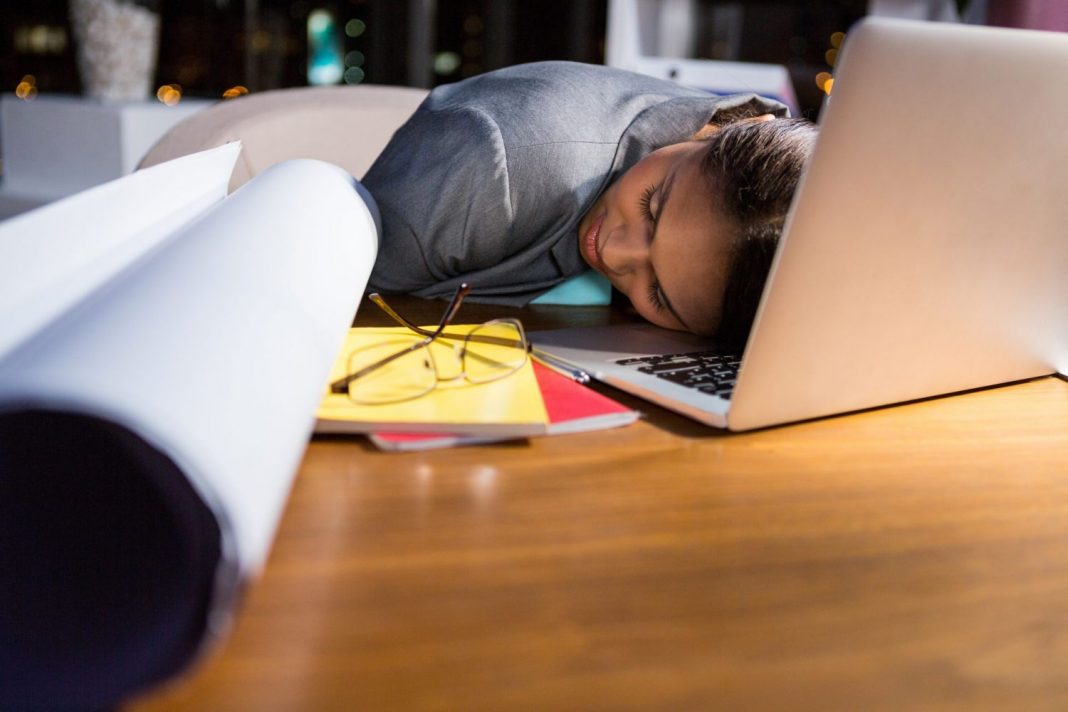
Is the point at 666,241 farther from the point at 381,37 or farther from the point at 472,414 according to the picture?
the point at 381,37

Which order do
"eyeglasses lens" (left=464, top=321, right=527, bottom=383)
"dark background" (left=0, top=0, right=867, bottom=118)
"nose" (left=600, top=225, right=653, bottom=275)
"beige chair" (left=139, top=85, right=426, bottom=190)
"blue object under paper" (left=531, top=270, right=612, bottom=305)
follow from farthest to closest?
"dark background" (left=0, top=0, right=867, bottom=118)
"beige chair" (left=139, top=85, right=426, bottom=190)
"blue object under paper" (left=531, top=270, right=612, bottom=305)
"nose" (left=600, top=225, right=653, bottom=275)
"eyeglasses lens" (left=464, top=321, right=527, bottom=383)

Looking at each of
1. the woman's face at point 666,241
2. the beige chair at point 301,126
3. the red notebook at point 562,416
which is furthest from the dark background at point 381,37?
the red notebook at point 562,416

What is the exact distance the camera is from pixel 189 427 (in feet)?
1.06

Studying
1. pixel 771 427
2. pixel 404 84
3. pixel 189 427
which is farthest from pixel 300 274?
pixel 404 84

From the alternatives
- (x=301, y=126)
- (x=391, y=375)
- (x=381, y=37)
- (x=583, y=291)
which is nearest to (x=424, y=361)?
(x=391, y=375)

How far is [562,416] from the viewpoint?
616mm

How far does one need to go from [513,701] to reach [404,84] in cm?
419

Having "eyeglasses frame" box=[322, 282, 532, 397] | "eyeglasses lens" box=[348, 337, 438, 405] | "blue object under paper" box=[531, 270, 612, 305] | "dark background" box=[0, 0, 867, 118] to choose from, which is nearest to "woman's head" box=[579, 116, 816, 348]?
"blue object under paper" box=[531, 270, 612, 305]

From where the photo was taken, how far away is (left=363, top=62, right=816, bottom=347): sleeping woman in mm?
873

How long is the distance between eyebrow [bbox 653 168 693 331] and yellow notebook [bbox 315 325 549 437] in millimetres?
312

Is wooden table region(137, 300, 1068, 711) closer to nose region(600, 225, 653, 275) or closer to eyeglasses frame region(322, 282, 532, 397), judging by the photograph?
eyeglasses frame region(322, 282, 532, 397)

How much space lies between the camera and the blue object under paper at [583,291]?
1108 mm

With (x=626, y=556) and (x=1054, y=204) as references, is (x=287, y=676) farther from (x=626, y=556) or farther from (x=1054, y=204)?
(x=1054, y=204)

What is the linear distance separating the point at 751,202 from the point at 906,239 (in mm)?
271
